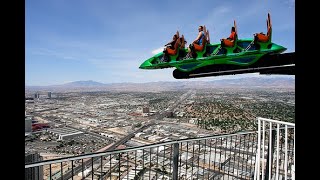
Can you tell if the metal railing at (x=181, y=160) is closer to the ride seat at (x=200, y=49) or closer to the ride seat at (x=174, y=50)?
the ride seat at (x=200, y=49)

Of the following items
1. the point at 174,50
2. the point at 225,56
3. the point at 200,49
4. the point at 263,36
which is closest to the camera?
the point at 263,36

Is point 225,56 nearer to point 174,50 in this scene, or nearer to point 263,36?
point 263,36

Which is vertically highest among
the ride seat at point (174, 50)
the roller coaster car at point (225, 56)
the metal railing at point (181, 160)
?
the ride seat at point (174, 50)

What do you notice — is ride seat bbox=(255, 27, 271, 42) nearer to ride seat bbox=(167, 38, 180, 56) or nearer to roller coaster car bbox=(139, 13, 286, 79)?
roller coaster car bbox=(139, 13, 286, 79)

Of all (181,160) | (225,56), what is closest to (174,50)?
(225,56)

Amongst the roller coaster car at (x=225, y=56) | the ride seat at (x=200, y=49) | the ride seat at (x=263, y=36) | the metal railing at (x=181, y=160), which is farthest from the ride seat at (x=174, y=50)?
the metal railing at (x=181, y=160)

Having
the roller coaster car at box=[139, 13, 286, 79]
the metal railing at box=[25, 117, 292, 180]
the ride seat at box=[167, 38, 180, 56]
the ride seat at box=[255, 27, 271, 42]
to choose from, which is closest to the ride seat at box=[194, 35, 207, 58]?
the roller coaster car at box=[139, 13, 286, 79]

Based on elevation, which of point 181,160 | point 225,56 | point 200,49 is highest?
point 200,49
